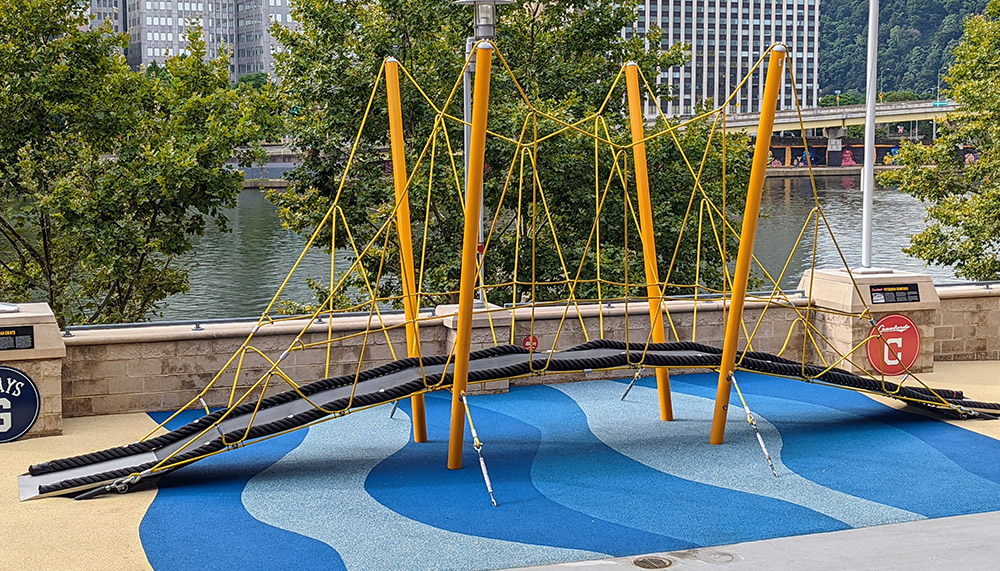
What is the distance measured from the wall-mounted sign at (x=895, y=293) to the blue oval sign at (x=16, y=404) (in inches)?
362

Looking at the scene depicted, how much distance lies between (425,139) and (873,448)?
11584 millimetres

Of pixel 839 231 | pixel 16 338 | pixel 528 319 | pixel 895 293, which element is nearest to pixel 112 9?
pixel 839 231

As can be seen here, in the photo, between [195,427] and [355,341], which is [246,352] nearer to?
[355,341]

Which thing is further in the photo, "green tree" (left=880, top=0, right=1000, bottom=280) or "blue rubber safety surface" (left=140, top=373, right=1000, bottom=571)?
"green tree" (left=880, top=0, right=1000, bottom=280)

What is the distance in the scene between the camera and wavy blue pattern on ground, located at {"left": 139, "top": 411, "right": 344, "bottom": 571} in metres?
7.47

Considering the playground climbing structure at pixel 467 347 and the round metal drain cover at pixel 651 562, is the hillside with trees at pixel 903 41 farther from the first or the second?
the round metal drain cover at pixel 651 562

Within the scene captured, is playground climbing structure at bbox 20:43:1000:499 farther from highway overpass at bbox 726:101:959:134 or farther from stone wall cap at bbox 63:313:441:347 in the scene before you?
highway overpass at bbox 726:101:959:134

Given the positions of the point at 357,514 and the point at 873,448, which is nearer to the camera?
the point at 357,514

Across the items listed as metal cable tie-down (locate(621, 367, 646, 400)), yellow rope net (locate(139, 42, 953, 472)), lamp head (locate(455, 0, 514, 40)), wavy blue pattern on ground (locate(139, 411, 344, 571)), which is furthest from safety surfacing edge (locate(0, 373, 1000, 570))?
lamp head (locate(455, 0, 514, 40))

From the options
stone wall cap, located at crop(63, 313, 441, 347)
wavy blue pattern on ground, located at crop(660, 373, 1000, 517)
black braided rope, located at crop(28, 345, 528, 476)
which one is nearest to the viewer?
wavy blue pattern on ground, located at crop(660, 373, 1000, 517)

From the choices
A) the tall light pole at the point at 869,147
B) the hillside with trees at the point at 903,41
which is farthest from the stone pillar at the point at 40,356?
the hillside with trees at the point at 903,41

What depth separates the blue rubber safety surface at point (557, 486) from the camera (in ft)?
25.6

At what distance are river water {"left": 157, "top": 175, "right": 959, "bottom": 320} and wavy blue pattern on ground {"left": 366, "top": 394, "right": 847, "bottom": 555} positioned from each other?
13.4m

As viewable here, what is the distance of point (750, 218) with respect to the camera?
970 centimetres
